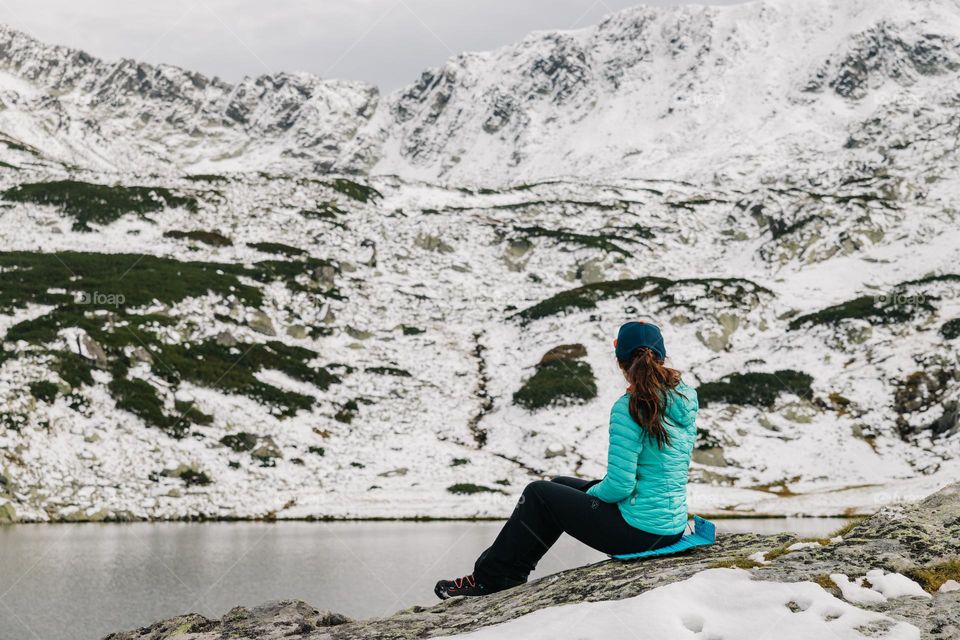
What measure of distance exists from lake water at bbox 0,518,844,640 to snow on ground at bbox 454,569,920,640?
1044 cm

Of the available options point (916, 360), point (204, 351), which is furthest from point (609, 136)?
point (204, 351)

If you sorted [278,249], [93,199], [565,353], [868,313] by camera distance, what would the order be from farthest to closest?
1. [93,199]
2. [278,249]
3. [868,313]
4. [565,353]

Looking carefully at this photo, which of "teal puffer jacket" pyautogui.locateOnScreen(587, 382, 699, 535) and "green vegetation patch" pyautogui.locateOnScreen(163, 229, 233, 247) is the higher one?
"green vegetation patch" pyautogui.locateOnScreen(163, 229, 233, 247)

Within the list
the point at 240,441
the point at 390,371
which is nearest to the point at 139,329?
the point at 240,441

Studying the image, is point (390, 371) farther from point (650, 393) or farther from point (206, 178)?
point (650, 393)

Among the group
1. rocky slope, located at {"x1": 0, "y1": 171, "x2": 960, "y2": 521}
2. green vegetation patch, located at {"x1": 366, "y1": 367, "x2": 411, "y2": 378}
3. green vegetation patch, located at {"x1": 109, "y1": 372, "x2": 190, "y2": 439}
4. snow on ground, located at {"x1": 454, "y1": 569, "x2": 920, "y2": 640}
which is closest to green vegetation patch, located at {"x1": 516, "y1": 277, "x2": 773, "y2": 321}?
rocky slope, located at {"x1": 0, "y1": 171, "x2": 960, "y2": 521}

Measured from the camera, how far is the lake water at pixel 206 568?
16578 mm

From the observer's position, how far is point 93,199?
265 ft

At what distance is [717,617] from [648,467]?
1734mm

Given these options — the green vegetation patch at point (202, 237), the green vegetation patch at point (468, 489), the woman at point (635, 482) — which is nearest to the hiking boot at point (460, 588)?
the woman at point (635, 482)

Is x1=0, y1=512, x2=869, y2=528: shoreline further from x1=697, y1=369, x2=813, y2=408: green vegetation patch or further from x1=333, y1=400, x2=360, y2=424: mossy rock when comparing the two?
x1=697, y1=369, x2=813, y2=408: green vegetation patch

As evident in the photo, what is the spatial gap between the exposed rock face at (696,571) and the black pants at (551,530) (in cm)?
20

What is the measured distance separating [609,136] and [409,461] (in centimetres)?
15783

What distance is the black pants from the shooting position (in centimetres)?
686
